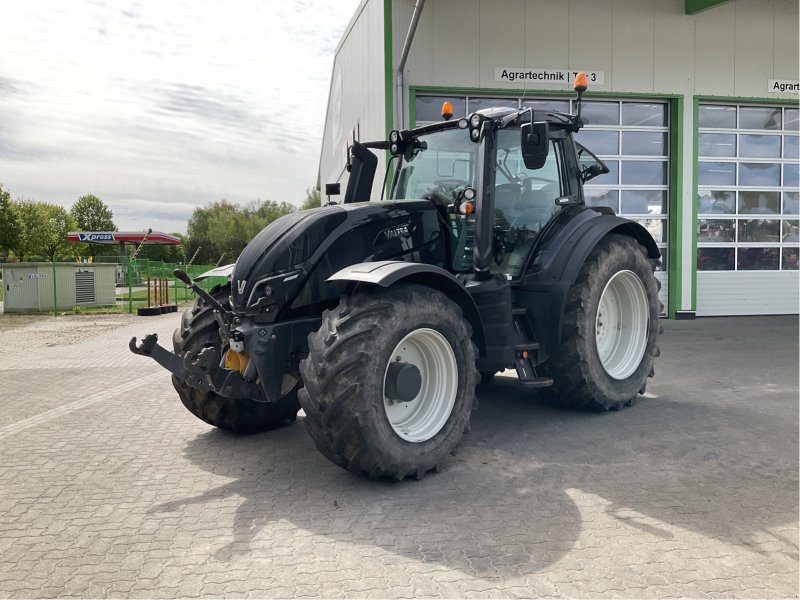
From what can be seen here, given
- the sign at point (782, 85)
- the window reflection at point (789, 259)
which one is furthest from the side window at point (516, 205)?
the window reflection at point (789, 259)

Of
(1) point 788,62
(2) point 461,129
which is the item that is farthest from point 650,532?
(1) point 788,62

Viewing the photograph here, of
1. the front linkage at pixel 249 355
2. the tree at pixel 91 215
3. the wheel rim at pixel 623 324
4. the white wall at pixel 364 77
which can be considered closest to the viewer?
the front linkage at pixel 249 355

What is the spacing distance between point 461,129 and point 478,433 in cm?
241

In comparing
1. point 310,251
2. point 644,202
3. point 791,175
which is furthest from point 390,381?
point 791,175

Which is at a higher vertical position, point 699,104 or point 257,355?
point 699,104

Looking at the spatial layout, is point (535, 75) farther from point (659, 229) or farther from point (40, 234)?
point (40, 234)

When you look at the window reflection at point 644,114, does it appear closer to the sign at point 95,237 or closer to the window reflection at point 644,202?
the window reflection at point 644,202

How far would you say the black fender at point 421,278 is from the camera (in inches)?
153

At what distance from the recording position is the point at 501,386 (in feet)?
23.0

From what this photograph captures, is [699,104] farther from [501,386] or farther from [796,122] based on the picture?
[501,386]

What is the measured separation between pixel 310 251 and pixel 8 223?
60869 mm

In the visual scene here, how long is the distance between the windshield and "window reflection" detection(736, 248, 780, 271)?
1046 cm

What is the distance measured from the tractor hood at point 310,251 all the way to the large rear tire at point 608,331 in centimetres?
163

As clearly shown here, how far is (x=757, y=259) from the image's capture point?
1383cm
